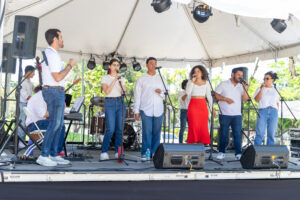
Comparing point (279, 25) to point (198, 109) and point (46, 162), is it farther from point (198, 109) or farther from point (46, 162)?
point (46, 162)

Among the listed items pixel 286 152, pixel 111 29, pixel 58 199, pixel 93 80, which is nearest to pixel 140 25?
pixel 111 29

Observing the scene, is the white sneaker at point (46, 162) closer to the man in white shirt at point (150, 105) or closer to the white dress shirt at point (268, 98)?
the man in white shirt at point (150, 105)

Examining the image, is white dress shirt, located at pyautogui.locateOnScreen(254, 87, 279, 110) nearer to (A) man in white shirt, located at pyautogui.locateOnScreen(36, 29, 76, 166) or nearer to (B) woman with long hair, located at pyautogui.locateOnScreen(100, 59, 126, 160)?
(B) woman with long hair, located at pyautogui.locateOnScreen(100, 59, 126, 160)

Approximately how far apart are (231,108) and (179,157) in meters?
1.73

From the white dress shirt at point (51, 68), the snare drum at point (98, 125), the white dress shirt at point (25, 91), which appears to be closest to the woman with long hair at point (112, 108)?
the white dress shirt at point (51, 68)

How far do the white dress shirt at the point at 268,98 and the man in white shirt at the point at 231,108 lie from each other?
82cm

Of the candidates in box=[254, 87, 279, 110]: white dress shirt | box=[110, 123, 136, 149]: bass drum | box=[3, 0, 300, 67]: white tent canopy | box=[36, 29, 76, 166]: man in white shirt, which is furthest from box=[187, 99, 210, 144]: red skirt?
box=[3, 0, 300, 67]: white tent canopy

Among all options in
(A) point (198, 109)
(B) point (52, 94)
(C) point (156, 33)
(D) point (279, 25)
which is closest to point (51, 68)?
(B) point (52, 94)

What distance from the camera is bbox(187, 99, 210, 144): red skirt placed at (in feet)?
16.4

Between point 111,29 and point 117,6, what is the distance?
97 centimetres

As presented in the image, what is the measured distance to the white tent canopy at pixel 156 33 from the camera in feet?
25.2

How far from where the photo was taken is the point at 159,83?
5250 mm

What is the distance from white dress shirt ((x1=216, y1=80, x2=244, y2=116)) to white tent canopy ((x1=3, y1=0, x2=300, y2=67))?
213 cm

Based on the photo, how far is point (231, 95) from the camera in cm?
558
